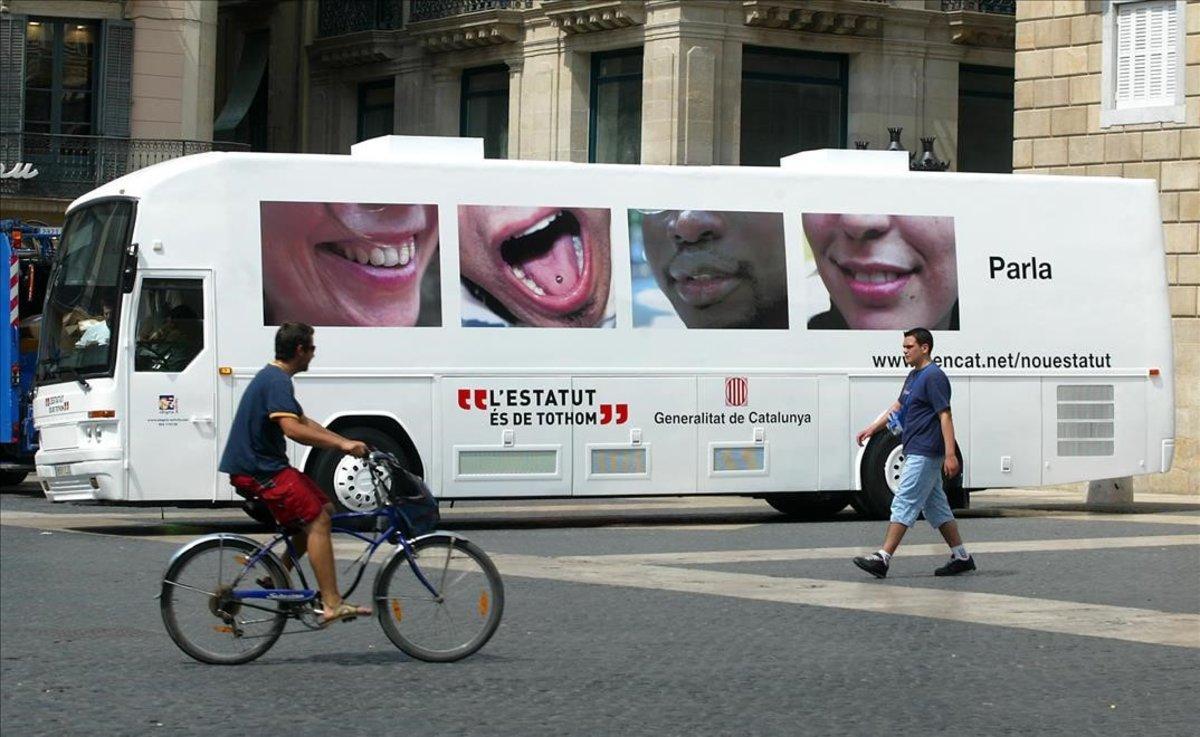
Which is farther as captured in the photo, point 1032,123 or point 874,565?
point 1032,123

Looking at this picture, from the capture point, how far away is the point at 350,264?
19.4m

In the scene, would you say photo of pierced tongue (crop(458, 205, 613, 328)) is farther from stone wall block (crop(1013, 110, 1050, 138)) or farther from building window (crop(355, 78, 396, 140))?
building window (crop(355, 78, 396, 140))

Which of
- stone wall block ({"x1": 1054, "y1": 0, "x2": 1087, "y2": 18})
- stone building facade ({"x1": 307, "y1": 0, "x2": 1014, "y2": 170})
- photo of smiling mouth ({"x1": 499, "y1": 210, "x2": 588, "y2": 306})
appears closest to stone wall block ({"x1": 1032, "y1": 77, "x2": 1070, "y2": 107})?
stone wall block ({"x1": 1054, "y1": 0, "x2": 1087, "y2": 18})

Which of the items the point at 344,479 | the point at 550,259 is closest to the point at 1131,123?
the point at 550,259

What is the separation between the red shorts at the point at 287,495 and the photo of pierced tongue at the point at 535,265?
28.8 ft

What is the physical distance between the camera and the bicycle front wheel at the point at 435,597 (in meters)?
11.0

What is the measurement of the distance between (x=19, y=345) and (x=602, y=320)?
7.15 metres

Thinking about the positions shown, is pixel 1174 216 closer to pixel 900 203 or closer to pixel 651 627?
pixel 900 203

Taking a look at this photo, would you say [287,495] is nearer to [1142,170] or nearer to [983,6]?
[1142,170]

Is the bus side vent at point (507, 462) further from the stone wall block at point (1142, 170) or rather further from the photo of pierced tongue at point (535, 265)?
the stone wall block at point (1142, 170)

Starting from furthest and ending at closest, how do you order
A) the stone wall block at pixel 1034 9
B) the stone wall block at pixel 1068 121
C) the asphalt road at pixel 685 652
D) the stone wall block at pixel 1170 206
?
1. the stone wall block at pixel 1034 9
2. the stone wall block at pixel 1068 121
3. the stone wall block at pixel 1170 206
4. the asphalt road at pixel 685 652

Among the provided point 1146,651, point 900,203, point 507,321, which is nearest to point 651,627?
point 1146,651

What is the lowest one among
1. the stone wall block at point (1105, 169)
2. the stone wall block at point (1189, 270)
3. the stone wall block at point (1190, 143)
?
the stone wall block at point (1189, 270)

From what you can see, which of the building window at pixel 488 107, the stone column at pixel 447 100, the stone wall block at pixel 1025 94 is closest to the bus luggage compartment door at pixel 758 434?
the stone wall block at pixel 1025 94
